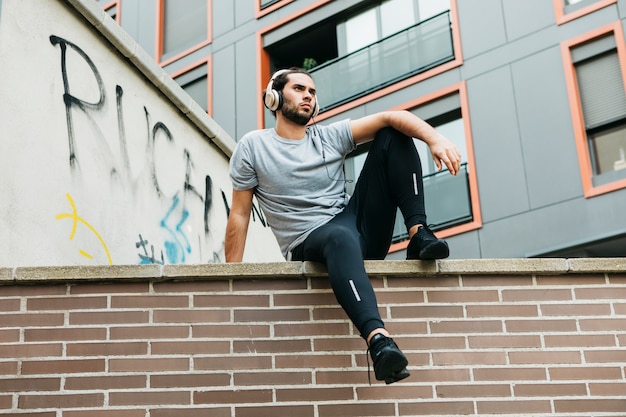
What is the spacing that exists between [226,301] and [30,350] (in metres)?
0.91

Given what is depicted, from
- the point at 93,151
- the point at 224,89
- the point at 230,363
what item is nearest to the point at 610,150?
the point at 224,89

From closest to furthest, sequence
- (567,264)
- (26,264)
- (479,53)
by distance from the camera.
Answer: (567,264) < (26,264) < (479,53)

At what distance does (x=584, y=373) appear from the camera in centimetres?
423

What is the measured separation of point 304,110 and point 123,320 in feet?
4.84

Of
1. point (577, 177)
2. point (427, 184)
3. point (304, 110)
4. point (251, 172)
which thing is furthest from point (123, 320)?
point (427, 184)

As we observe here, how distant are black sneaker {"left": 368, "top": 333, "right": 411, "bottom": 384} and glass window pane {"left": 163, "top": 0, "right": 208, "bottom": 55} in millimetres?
17771

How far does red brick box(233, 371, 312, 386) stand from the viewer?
4129 mm

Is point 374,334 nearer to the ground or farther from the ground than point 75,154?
nearer to the ground

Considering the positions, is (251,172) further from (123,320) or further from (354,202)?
(123,320)

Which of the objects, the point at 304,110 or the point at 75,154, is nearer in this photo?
the point at 304,110

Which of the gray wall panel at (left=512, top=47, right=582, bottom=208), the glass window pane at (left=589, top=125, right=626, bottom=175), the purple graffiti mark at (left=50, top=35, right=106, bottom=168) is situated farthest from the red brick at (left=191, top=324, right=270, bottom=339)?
the glass window pane at (left=589, top=125, right=626, bottom=175)

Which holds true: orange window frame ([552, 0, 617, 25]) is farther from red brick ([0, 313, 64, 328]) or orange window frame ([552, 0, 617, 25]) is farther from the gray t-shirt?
red brick ([0, 313, 64, 328])

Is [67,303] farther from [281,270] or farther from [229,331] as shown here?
[281,270]

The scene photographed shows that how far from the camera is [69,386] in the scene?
4074 mm
